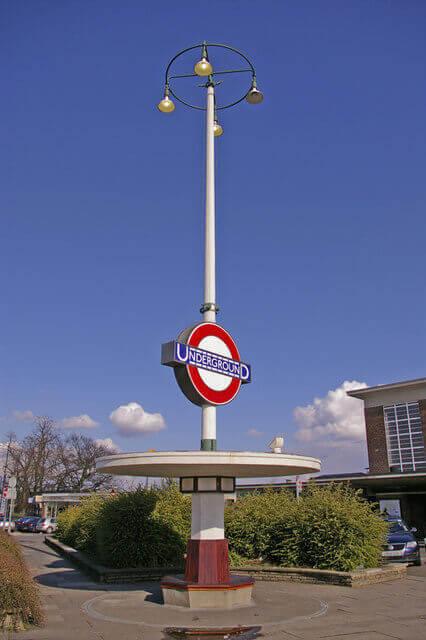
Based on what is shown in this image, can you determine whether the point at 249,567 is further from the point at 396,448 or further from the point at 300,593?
the point at 396,448

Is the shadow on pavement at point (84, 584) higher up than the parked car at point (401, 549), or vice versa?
the parked car at point (401, 549)

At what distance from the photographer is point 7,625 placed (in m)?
9.31

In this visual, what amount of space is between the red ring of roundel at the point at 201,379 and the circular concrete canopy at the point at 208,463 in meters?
1.65

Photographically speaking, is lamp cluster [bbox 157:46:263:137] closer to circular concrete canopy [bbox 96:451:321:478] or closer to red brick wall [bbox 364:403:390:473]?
circular concrete canopy [bbox 96:451:321:478]

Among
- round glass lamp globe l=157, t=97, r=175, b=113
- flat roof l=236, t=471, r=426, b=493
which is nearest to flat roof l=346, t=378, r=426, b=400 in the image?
flat roof l=236, t=471, r=426, b=493

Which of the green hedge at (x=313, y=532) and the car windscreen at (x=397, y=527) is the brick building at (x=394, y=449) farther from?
the green hedge at (x=313, y=532)

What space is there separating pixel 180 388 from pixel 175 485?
29.8ft

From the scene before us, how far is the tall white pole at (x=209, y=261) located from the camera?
517 inches

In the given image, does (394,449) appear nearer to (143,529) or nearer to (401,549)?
(401,549)

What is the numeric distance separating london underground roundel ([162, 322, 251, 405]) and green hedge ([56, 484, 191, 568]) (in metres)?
6.54

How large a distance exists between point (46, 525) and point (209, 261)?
3576 cm

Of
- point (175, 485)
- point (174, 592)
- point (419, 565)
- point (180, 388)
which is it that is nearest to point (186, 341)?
point (180, 388)

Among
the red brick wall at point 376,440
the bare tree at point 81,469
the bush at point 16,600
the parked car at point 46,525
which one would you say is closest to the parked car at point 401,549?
the bush at point 16,600

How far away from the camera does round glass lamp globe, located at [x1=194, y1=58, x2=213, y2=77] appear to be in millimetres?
15214
